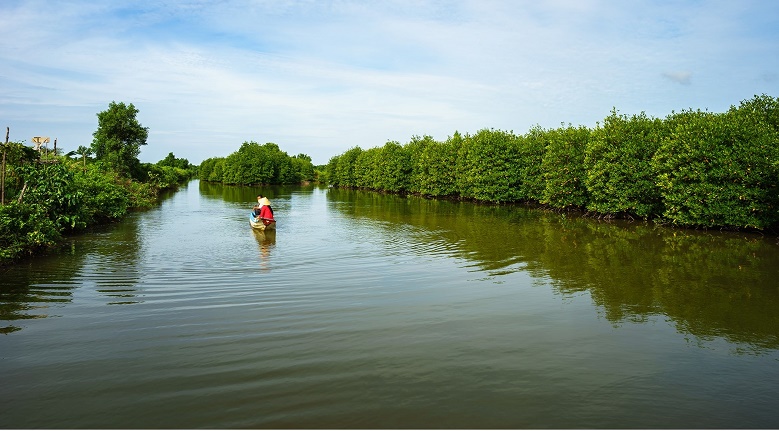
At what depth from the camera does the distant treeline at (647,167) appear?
853 inches

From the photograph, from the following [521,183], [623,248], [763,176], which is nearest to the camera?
[623,248]

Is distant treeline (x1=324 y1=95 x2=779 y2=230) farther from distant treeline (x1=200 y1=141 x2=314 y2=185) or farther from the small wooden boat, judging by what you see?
distant treeline (x1=200 y1=141 x2=314 y2=185)

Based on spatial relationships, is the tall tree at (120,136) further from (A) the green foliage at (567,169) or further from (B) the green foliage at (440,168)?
(A) the green foliage at (567,169)

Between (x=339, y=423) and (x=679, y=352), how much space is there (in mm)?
5336

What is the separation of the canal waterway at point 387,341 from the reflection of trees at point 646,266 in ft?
0.30

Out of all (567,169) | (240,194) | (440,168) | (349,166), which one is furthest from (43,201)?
(349,166)

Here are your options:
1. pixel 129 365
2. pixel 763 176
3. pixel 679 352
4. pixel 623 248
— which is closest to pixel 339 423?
pixel 129 365

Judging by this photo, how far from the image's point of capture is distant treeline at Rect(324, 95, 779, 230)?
21.7 meters

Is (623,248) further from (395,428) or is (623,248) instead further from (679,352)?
(395,428)

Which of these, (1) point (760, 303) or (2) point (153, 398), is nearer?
(2) point (153, 398)

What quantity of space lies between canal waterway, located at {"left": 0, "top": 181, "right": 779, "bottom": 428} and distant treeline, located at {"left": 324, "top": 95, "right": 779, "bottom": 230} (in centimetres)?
777

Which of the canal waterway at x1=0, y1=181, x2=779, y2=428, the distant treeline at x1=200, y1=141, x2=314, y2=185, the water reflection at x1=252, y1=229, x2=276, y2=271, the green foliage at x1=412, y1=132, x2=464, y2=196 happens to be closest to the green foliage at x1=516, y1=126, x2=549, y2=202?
the green foliage at x1=412, y1=132, x2=464, y2=196

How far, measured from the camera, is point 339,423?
5.11m

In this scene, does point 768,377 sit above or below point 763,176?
below
